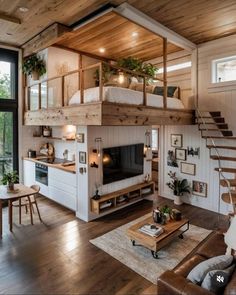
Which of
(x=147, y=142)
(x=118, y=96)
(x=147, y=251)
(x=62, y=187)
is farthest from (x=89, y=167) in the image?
(x=147, y=142)

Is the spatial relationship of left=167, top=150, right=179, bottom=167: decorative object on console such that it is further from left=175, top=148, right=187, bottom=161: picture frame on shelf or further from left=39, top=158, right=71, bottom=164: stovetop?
left=39, top=158, right=71, bottom=164: stovetop

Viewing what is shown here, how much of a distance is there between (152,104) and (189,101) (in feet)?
6.27

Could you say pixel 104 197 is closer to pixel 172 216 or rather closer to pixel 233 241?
pixel 172 216

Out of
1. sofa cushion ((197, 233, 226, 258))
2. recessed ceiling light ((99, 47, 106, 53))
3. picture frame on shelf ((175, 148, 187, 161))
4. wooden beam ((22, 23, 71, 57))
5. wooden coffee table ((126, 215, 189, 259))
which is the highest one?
recessed ceiling light ((99, 47, 106, 53))

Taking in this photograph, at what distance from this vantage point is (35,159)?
6.43m

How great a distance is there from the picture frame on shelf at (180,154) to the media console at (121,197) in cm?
112

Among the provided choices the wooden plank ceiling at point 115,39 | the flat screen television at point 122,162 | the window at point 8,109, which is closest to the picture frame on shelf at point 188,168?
the flat screen television at point 122,162

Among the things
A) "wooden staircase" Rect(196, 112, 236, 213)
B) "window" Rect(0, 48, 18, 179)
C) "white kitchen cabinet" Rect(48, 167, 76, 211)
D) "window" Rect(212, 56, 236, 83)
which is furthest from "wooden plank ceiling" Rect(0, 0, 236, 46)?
"white kitchen cabinet" Rect(48, 167, 76, 211)

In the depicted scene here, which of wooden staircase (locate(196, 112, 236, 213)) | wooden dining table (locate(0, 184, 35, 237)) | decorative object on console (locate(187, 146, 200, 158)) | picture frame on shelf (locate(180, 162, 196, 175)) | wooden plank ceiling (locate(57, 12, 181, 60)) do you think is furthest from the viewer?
picture frame on shelf (locate(180, 162, 196, 175))

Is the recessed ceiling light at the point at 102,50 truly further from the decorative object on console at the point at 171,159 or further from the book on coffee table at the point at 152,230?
the book on coffee table at the point at 152,230

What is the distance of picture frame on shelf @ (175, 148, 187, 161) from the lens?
630 centimetres

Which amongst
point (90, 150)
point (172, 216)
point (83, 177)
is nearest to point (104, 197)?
point (83, 177)

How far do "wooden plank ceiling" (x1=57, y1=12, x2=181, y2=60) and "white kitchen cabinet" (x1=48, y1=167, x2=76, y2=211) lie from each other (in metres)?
3.29

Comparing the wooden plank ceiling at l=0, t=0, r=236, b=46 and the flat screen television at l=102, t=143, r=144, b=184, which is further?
the flat screen television at l=102, t=143, r=144, b=184
